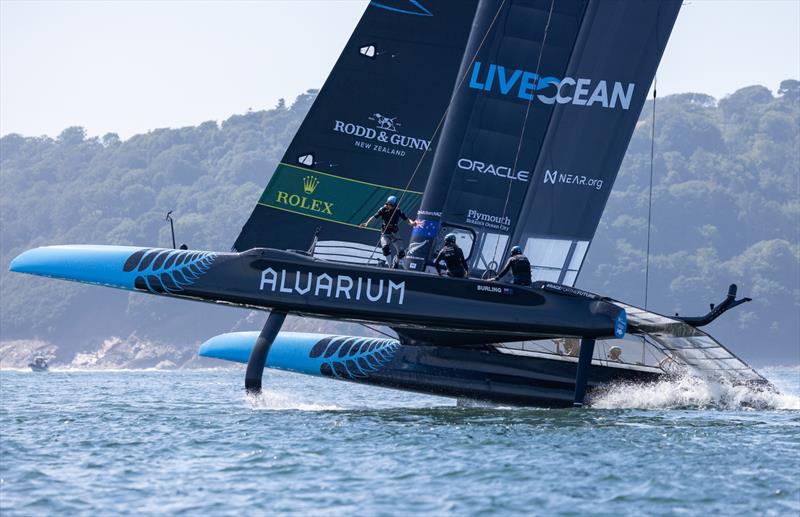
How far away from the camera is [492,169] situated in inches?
641

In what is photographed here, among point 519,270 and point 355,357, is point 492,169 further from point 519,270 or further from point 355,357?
point 355,357

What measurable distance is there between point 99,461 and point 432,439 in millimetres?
3155

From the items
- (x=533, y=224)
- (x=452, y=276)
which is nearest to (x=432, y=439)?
(x=452, y=276)

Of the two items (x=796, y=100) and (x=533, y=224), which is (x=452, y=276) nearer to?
(x=533, y=224)

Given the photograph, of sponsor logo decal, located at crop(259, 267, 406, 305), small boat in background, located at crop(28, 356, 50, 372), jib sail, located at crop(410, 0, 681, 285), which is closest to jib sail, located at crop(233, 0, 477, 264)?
jib sail, located at crop(410, 0, 681, 285)

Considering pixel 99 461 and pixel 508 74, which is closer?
pixel 99 461

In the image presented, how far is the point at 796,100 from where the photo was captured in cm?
14088

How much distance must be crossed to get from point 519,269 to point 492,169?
2.13 metres

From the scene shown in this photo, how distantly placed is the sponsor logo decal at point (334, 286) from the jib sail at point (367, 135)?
61.2 inches

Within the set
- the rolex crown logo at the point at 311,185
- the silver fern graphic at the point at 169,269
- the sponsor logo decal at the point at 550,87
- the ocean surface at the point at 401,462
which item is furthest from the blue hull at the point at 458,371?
the sponsor logo decal at the point at 550,87

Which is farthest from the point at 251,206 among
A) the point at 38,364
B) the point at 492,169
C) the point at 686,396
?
the point at 686,396

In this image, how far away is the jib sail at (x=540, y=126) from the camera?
16.2 metres

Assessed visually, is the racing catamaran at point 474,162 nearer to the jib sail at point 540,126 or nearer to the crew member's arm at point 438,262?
the jib sail at point 540,126

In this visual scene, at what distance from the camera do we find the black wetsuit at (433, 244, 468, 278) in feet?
48.0
